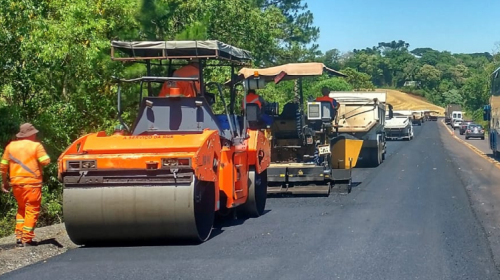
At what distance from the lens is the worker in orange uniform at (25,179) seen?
32.7 feet

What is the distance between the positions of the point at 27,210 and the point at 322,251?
12.7 feet

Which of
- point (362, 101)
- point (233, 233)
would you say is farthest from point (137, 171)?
point (362, 101)

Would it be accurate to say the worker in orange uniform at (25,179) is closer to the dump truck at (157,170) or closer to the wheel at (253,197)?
the dump truck at (157,170)

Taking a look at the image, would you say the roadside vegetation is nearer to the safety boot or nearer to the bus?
the safety boot

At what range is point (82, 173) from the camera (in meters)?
9.76

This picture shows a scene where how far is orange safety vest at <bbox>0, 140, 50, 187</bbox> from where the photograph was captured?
10.0m

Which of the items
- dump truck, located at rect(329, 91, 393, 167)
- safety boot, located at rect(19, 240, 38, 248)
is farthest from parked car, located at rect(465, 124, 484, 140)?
safety boot, located at rect(19, 240, 38, 248)

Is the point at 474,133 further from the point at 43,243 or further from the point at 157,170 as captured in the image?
the point at 43,243

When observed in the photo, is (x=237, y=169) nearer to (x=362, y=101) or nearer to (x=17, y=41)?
(x=17, y=41)

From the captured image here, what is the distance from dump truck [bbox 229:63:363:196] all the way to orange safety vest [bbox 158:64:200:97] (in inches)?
148

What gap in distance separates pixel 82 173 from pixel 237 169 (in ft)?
9.21

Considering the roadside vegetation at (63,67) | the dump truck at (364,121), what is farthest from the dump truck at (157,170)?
the dump truck at (364,121)

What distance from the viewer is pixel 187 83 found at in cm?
1152

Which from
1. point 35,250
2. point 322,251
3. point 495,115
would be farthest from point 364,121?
point 35,250
